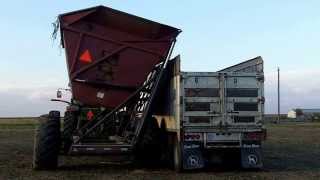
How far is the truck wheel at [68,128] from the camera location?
1738 centimetres

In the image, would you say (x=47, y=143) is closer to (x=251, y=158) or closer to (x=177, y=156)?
(x=177, y=156)

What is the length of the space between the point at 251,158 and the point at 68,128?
5309mm

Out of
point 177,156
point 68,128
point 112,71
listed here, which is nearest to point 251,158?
point 177,156

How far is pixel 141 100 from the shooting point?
17688 millimetres

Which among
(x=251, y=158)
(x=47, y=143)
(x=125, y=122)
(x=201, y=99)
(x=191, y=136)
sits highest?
(x=201, y=99)

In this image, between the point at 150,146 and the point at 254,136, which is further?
the point at 150,146

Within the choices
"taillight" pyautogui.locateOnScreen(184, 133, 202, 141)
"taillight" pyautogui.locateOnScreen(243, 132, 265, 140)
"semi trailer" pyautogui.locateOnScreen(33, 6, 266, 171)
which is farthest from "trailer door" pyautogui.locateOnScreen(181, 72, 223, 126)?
"taillight" pyautogui.locateOnScreen(243, 132, 265, 140)

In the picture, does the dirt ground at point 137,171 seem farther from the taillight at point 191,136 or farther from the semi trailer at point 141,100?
the taillight at point 191,136

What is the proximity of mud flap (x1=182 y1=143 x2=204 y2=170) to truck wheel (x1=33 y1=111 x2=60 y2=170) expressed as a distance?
342cm

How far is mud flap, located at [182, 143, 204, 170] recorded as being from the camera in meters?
16.2

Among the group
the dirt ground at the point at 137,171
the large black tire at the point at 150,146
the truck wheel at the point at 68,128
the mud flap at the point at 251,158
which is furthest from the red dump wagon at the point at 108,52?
the mud flap at the point at 251,158

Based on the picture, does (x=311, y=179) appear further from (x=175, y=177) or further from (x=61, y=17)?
(x=61, y=17)

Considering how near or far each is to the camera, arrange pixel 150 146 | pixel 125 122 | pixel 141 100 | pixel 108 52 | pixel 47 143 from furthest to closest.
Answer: pixel 150 146 → pixel 125 122 → pixel 141 100 → pixel 108 52 → pixel 47 143

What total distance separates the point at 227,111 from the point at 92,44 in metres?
4.17
